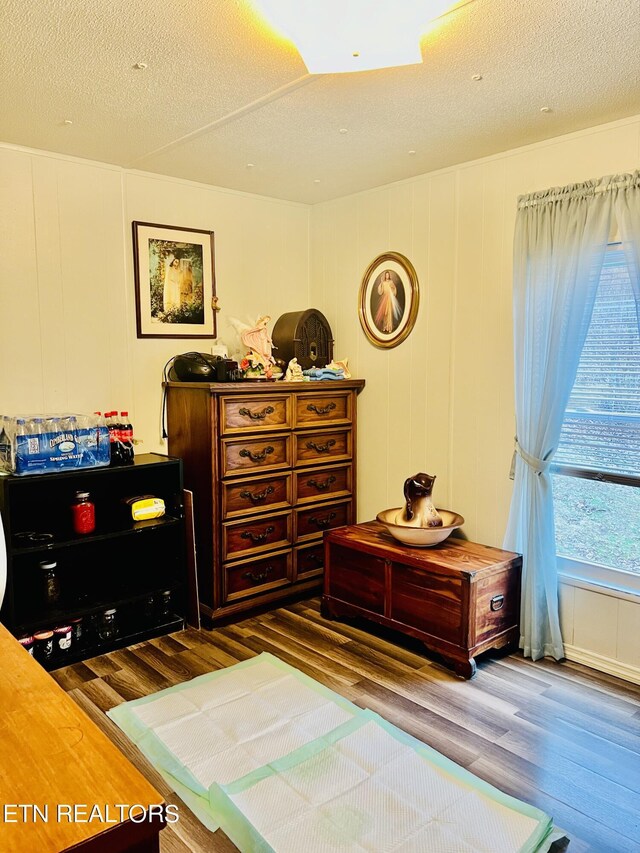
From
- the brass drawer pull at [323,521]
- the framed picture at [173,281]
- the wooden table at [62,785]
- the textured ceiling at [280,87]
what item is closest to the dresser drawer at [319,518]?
the brass drawer pull at [323,521]

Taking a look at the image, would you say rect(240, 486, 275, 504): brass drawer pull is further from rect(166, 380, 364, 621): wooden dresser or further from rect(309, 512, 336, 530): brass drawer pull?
rect(309, 512, 336, 530): brass drawer pull

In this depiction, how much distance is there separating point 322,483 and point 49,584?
1604 mm

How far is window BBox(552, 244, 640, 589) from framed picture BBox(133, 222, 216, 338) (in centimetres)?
212

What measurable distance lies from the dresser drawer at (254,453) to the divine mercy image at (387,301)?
0.90 metres

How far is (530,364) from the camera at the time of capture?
301 cm

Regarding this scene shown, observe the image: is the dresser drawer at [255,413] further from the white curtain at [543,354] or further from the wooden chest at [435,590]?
the white curtain at [543,354]

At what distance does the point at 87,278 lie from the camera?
10.9 ft

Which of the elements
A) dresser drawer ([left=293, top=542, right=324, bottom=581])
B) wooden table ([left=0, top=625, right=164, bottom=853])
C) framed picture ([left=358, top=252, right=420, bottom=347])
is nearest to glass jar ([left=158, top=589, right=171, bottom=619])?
dresser drawer ([left=293, top=542, right=324, bottom=581])

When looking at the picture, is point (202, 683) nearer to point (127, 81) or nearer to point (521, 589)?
point (521, 589)

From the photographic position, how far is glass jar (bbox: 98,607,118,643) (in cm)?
311

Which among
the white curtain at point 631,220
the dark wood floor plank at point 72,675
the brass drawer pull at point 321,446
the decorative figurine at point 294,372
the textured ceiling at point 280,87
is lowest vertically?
the dark wood floor plank at point 72,675

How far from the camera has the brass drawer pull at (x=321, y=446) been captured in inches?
149

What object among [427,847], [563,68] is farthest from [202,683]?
[563,68]

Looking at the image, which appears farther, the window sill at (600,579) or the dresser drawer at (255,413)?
the dresser drawer at (255,413)
